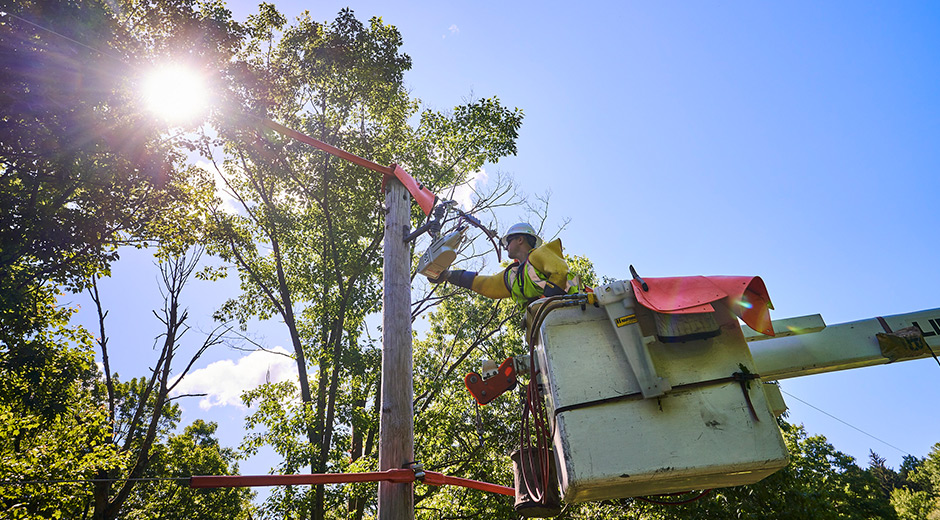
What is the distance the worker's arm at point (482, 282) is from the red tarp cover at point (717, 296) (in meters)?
1.54

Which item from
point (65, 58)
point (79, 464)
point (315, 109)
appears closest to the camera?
point (65, 58)

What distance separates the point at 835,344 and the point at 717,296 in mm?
1503

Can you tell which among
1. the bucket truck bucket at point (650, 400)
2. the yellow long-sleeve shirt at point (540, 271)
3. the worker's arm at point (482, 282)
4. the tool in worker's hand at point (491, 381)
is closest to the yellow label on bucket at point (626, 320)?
the bucket truck bucket at point (650, 400)

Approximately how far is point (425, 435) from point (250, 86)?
7775 mm

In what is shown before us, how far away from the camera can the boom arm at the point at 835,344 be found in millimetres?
3250

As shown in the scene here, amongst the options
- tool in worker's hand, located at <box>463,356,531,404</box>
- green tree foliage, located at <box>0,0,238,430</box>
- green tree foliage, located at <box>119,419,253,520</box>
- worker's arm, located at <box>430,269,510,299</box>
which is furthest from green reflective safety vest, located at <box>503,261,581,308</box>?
green tree foliage, located at <box>119,419,253,520</box>

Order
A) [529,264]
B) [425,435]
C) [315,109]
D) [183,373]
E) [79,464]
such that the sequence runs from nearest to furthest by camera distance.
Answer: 1. [529,264]
2. [425,435]
3. [79,464]
4. [315,109]
5. [183,373]

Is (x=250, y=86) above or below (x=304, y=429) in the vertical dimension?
above

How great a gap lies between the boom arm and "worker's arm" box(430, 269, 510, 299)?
1.78 meters

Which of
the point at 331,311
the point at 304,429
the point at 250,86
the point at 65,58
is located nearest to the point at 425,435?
the point at 304,429

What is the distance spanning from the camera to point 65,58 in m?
6.88

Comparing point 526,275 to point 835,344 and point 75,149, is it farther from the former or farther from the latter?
point 75,149

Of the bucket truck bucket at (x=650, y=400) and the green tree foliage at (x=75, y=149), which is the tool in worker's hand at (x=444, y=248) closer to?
the bucket truck bucket at (x=650, y=400)

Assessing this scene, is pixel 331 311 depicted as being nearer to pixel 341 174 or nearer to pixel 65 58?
pixel 341 174
